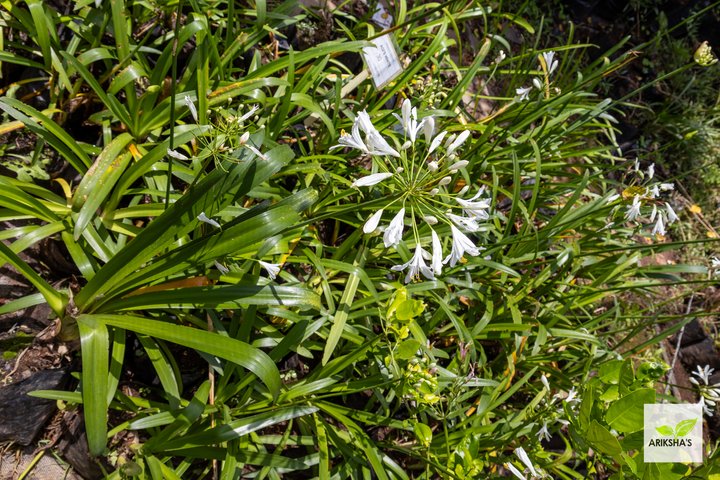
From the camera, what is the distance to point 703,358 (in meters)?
3.85

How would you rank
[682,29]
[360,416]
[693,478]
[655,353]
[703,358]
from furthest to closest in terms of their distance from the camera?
[682,29]
[703,358]
[655,353]
[360,416]
[693,478]

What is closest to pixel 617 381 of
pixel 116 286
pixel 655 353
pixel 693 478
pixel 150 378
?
pixel 693 478

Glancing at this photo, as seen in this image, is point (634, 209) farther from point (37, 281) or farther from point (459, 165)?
point (37, 281)

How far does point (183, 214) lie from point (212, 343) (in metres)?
0.40

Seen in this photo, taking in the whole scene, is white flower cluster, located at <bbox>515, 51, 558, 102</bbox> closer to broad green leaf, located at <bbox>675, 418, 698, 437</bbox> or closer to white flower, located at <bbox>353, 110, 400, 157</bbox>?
white flower, located at <bbox>353, 110, 400, 157</bbox>

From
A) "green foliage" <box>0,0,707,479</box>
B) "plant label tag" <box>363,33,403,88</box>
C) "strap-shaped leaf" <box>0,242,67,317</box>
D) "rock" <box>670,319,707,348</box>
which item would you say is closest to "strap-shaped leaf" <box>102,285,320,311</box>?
"green foliage" <box>0,0,707,479</box>

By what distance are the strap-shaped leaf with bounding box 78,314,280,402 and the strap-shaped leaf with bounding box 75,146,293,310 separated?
5.2 inches

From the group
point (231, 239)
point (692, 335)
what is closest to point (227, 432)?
point (231, 239)

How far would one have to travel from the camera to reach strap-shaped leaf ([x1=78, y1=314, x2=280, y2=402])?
4.94ft

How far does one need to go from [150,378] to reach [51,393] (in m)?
0.43

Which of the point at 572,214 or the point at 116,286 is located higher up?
the point at 116,286

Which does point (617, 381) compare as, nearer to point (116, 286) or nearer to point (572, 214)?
point (572, 214)

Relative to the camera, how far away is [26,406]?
69.7 inches

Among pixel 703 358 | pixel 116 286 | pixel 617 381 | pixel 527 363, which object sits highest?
pixel 116 286
